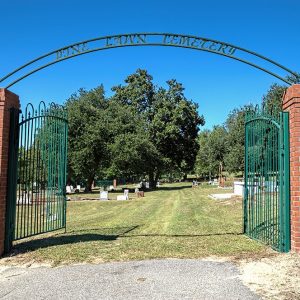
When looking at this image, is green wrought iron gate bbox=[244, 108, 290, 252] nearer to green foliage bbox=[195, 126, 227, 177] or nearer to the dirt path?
the dirt path

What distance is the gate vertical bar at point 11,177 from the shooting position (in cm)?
791

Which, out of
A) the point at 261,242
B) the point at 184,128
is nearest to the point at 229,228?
the point at 261,242

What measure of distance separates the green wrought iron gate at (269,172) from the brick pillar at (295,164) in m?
0.14

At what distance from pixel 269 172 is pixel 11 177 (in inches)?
202

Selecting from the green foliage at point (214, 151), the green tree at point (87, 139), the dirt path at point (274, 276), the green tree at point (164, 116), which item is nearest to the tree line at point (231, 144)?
the green foliage at point (214, 151)

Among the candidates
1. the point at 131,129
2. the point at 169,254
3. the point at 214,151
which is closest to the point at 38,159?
the point at 169,254

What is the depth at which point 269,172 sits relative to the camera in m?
8.38

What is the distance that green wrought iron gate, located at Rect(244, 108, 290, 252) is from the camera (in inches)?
296

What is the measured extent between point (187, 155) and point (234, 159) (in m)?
10.7

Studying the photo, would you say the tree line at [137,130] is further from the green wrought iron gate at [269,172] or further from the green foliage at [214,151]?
the green wrought iron gate at [269,172]

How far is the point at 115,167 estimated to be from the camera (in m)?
42.0

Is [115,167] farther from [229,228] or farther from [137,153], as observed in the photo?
[229,228]

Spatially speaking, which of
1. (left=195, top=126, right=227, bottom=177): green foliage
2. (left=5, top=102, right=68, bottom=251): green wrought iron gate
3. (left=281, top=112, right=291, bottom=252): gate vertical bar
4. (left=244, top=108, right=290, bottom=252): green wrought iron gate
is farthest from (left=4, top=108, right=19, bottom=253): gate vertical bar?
(left=195, top=126, right=227, bottom=177): green foliage

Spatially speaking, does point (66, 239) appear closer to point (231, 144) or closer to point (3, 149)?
point (3, 149)
